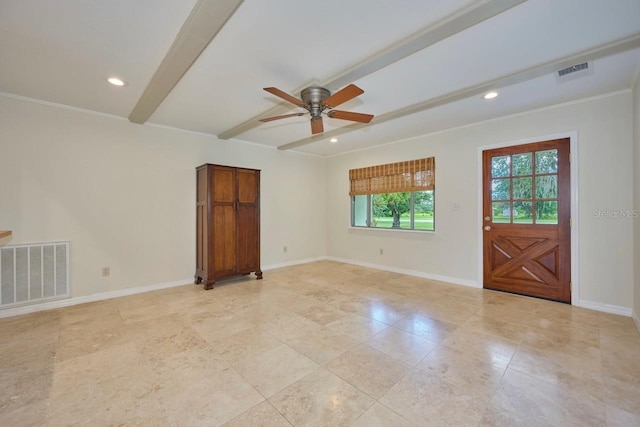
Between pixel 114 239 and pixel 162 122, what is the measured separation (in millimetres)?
1784

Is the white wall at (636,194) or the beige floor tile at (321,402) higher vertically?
the white wall at (636,194)

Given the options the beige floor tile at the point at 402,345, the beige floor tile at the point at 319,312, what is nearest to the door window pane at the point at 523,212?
the beige floor tile at the point at 402,345

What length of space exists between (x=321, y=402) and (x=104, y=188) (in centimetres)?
381

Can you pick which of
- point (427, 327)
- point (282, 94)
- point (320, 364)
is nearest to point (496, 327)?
point (427, 327)

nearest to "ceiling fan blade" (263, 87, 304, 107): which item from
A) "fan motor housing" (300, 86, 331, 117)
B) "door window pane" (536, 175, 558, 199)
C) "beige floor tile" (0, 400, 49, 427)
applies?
"fan motor housing" (300, 86, 331, 117)

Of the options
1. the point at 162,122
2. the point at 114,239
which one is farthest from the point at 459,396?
the point at 162,122

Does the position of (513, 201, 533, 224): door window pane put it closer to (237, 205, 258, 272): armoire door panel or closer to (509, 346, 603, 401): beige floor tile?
(509, 346, 603, 401): beige floor tile

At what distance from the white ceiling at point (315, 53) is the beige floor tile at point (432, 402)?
97.8 inches

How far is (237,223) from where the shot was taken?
4344mm

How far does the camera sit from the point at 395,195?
526 cm

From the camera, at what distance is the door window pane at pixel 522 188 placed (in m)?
3.62

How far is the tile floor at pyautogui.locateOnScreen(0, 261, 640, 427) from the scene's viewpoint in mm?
1584

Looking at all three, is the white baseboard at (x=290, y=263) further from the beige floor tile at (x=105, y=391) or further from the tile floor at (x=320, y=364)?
the beige floor tile at (x=105, y=391)

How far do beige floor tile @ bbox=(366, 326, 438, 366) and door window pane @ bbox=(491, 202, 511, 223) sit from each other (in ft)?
7.92
